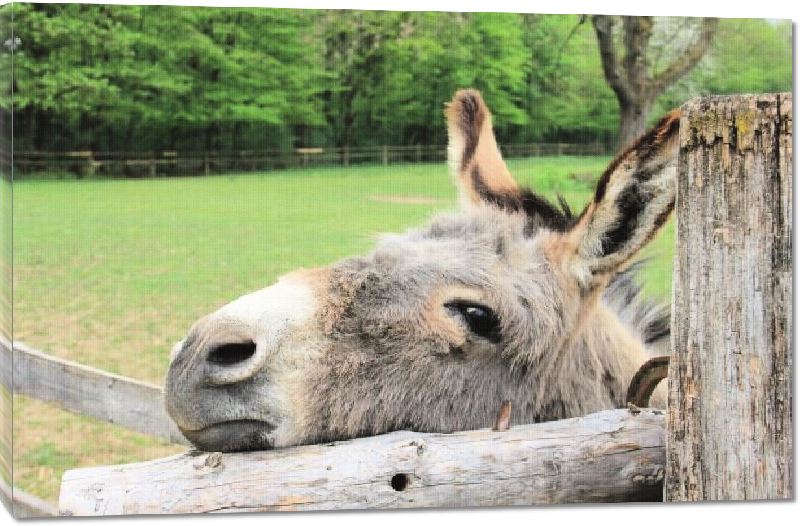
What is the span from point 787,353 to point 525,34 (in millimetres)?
1694

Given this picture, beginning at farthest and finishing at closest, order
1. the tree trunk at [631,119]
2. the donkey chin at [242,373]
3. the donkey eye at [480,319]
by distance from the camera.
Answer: the tree trunk at [631,119]
the donkey eye at [480,319]
the donkey chin at [242,373]

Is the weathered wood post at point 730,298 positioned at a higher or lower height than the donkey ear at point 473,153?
lower

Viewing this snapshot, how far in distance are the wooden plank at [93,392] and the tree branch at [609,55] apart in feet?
7.50

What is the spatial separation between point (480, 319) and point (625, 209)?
0.62m

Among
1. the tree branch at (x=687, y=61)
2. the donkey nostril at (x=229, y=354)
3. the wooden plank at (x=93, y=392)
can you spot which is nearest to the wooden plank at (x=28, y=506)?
the wooden plank at (x=93, y=392)

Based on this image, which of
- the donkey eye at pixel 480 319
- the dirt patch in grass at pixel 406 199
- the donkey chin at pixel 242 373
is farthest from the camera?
the dirt patch in grass at pixel 406 199

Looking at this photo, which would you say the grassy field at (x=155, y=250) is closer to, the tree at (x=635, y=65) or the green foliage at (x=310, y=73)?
the green foliage at (x=310, y=73)

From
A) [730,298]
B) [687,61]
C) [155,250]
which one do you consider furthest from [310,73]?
[730,298]

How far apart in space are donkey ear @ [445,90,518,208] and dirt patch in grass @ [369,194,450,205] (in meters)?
0.11

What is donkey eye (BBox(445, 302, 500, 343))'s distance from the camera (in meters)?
3.17

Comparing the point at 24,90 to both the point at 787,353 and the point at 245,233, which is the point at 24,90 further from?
the point at 787,353

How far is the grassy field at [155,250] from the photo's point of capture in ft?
11.4

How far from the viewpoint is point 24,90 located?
3461 millimetres

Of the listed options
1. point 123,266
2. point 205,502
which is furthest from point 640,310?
point 123,266
